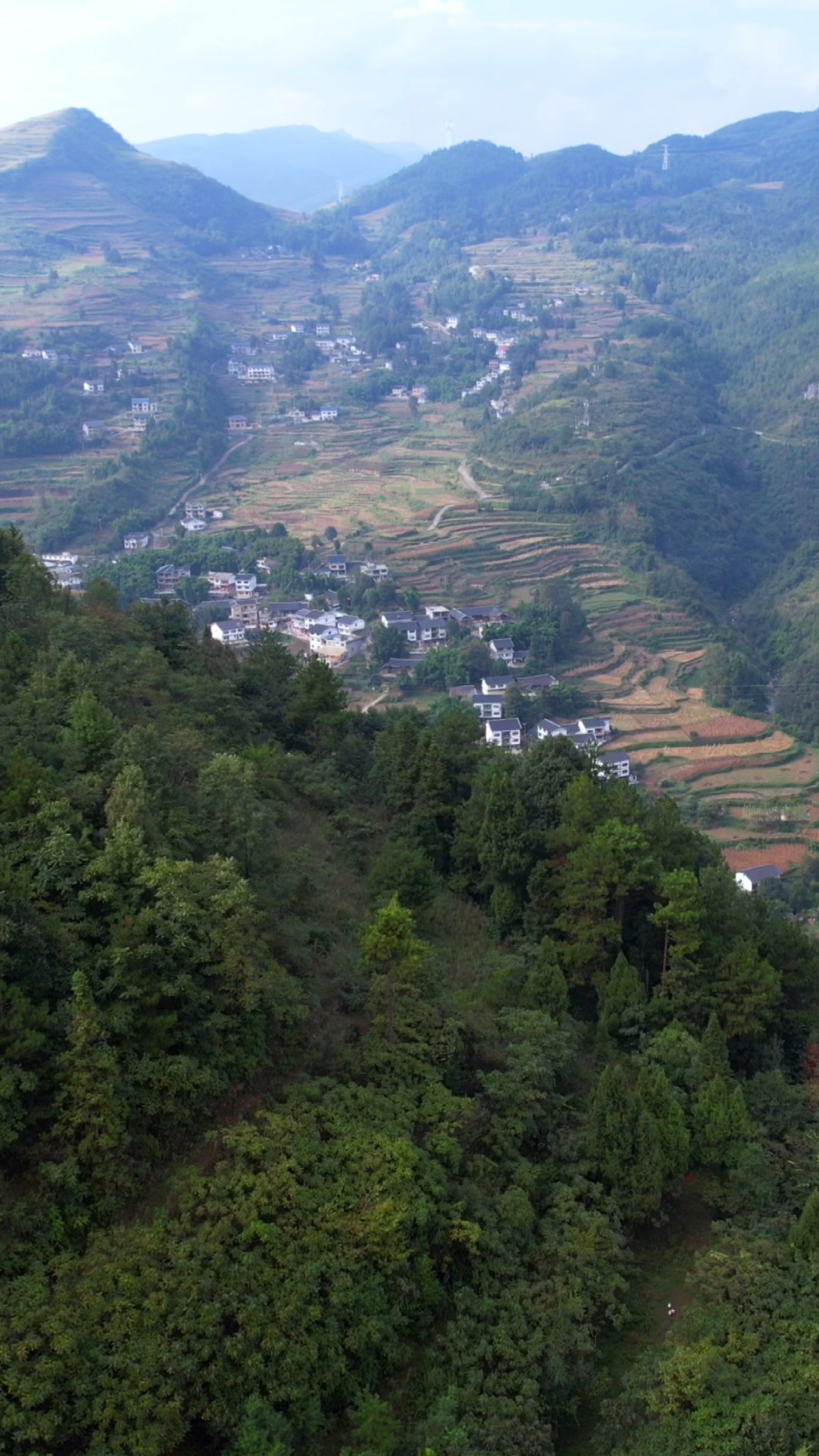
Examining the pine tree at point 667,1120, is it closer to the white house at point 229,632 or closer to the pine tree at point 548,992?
the pine tree at point 548,992

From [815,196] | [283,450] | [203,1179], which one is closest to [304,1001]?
[203,1179]

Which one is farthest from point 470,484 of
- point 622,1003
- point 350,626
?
point 622,1003

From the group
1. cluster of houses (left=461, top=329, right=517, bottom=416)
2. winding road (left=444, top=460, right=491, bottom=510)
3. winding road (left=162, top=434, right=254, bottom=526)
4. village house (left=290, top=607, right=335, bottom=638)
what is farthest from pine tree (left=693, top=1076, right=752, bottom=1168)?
cluster of houses (left=461, top=329, right=517, bottom=416)

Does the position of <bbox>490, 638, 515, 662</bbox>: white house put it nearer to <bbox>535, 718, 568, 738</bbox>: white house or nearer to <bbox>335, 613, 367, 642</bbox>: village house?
<bbox>335, 613, 367, 642</bbox>: village house

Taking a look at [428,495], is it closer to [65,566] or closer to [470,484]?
[470,484]

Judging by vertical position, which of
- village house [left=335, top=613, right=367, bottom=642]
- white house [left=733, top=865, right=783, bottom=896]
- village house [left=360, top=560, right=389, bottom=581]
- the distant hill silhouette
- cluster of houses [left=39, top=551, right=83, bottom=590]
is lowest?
white house [left=733, top=865, right=783, bottom=896]

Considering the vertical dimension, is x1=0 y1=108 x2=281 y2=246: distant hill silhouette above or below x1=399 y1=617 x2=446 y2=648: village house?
above
